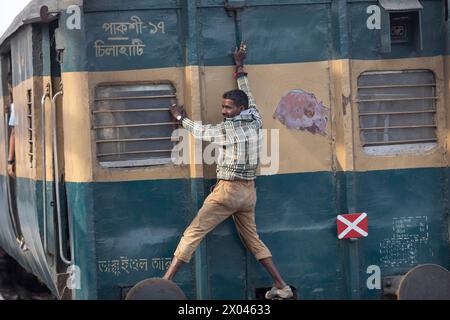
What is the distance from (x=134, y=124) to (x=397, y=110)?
181 cm

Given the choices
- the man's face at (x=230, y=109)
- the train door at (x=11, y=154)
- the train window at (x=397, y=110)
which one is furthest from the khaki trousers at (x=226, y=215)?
the train door at (x=11, y=154)

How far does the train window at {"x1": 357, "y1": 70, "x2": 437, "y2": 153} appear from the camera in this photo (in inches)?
267

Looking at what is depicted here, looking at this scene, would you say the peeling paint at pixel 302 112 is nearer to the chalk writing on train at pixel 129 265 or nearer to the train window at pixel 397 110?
the train window at pixel 397 110

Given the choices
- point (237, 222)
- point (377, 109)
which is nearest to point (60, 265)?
point (237, 222)

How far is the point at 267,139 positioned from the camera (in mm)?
6652

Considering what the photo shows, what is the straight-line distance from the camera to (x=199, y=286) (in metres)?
6.52

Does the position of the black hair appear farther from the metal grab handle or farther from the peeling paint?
the metal grab handle

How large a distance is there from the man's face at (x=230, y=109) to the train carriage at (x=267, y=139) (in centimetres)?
19

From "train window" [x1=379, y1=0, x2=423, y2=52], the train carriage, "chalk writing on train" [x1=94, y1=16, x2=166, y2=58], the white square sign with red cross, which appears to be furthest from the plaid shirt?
"train window" [x1=379, y1=0, x2=423, y2=52]

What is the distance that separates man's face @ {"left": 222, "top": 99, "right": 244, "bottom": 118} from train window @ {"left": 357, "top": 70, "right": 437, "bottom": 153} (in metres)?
0.90

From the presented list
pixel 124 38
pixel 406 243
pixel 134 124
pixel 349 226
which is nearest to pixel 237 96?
pixel 134 124

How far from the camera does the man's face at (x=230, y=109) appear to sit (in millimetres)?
6383

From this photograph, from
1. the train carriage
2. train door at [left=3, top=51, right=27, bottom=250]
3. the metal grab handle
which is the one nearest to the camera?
the train carriage

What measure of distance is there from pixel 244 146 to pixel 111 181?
891 mm
